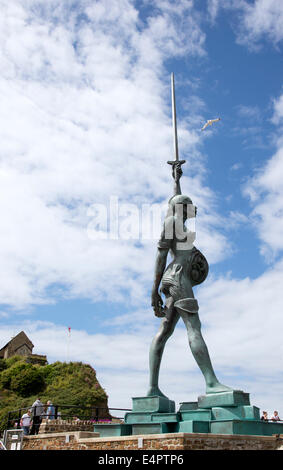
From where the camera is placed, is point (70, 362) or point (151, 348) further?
point (70, 362)

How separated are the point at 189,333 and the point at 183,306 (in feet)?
1.79

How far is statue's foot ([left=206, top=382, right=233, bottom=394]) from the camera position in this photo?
27.7ft

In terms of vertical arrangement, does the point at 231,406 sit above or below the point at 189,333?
below

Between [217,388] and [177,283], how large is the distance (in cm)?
219

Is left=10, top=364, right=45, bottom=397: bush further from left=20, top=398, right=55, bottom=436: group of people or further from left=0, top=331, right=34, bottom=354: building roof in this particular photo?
left=20, top=398, right=55, bottom=436: group of people

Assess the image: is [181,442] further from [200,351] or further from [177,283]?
[177,283]

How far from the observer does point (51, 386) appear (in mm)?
37844

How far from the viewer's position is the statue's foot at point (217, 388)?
843 centimetres

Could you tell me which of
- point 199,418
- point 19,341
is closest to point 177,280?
point 199,418

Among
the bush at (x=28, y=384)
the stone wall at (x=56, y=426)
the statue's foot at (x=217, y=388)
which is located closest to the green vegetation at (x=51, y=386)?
the bush at (x=28, y=384)

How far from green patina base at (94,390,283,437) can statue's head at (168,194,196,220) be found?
380 centimetres
